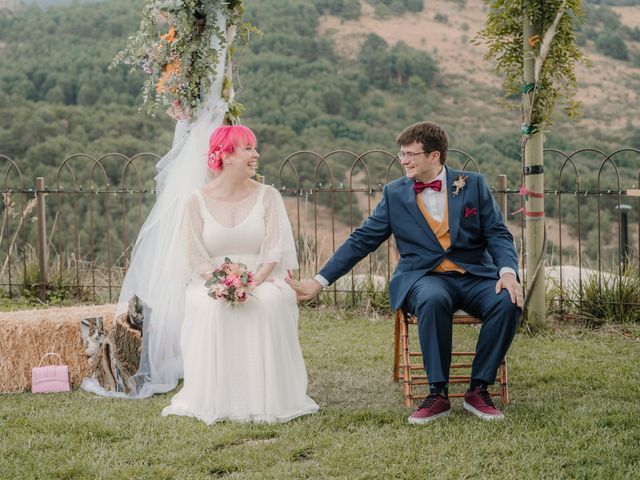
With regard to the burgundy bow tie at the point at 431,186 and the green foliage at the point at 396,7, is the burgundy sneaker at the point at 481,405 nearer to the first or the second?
the burgundy bow tie at the point at 431,186

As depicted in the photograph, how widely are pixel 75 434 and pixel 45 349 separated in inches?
54.3

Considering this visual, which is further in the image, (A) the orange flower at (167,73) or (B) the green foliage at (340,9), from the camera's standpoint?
(B) the green foliage at (340,9)

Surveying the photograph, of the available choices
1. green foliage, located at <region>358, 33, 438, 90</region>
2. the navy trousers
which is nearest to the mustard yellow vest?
the navy trousers

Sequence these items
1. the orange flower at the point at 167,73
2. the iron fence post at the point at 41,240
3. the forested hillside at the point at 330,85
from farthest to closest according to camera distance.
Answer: the forested hillside at the point at 330,85, the iron fence post at the point at 41,240, the orange flower at the point at 167,73

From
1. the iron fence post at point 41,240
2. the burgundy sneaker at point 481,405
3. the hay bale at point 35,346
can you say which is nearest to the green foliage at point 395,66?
the iron fence post at point 41,240

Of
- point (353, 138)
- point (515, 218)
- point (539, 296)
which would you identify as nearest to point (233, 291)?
point (539, 296)

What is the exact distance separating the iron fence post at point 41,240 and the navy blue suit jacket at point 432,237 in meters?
4.57

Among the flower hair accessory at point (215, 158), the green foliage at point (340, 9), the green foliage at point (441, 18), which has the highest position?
the green foliage at point (340, 9)

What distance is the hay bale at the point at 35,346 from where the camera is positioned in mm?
5418

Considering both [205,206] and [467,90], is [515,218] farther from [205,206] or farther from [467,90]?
[205,206]

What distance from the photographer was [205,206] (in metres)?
4.86

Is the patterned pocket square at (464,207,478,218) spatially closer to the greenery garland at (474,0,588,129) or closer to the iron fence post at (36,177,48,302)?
the greenery garland at (474,0,588,129)

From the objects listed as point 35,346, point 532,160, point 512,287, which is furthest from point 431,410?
point 532,160

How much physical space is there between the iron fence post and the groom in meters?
4.51
